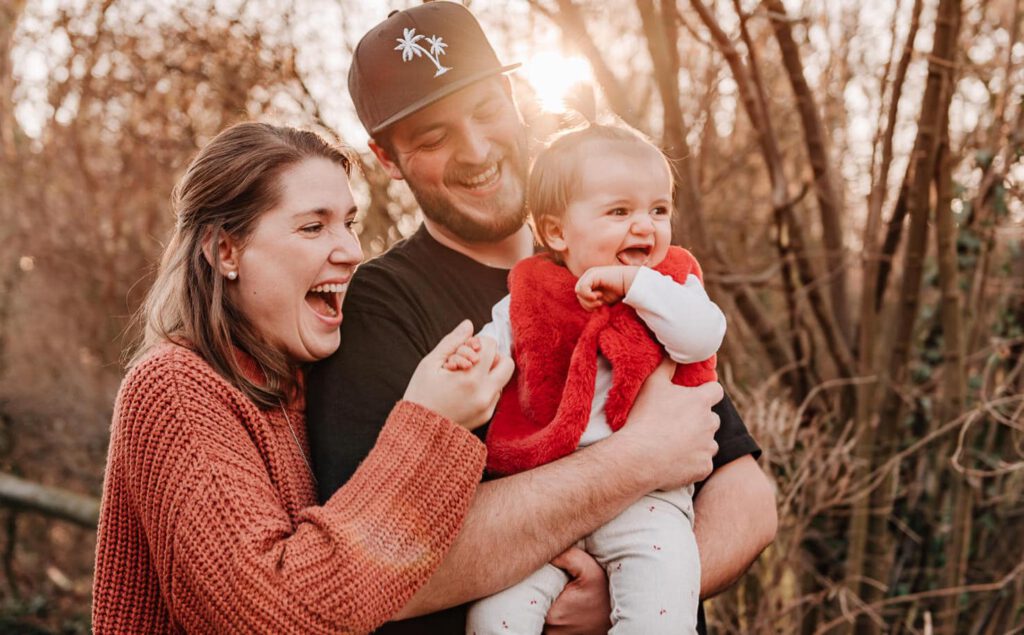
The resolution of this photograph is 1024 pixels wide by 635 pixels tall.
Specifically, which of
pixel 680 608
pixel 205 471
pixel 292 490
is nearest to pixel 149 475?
pixel 205 471

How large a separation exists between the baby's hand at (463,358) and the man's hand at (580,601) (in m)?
0.46

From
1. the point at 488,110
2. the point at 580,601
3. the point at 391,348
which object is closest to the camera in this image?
the point at 580,601

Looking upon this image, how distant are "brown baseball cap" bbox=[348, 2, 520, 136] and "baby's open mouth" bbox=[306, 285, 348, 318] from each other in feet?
1.54

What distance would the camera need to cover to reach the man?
6.23ft

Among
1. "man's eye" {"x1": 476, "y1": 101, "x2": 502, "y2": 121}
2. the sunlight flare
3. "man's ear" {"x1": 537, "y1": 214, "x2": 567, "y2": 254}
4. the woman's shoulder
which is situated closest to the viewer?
the woman's shoulder

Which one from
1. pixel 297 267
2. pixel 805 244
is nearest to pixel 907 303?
pixel 805 244

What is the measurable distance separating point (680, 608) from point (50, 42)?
6.94 meters

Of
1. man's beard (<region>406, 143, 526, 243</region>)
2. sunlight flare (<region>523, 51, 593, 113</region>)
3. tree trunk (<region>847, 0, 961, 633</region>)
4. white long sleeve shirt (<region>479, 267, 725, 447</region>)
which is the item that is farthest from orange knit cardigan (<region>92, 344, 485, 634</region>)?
tree trunk (<region>847, 0, 961, 633</region>)

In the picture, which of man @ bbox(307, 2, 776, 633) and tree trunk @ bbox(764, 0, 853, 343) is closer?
man @ bbox(307, 2, 776, 633)

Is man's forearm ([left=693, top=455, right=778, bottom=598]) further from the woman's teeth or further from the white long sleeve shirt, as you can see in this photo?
the woman's teeth

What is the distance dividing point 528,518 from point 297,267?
75 cm

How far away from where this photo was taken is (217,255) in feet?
6.98

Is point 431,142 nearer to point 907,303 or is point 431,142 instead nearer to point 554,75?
point 554,75

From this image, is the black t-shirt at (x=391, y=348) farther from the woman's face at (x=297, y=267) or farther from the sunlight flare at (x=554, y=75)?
the sunlight flare at (x=554, y=75)
